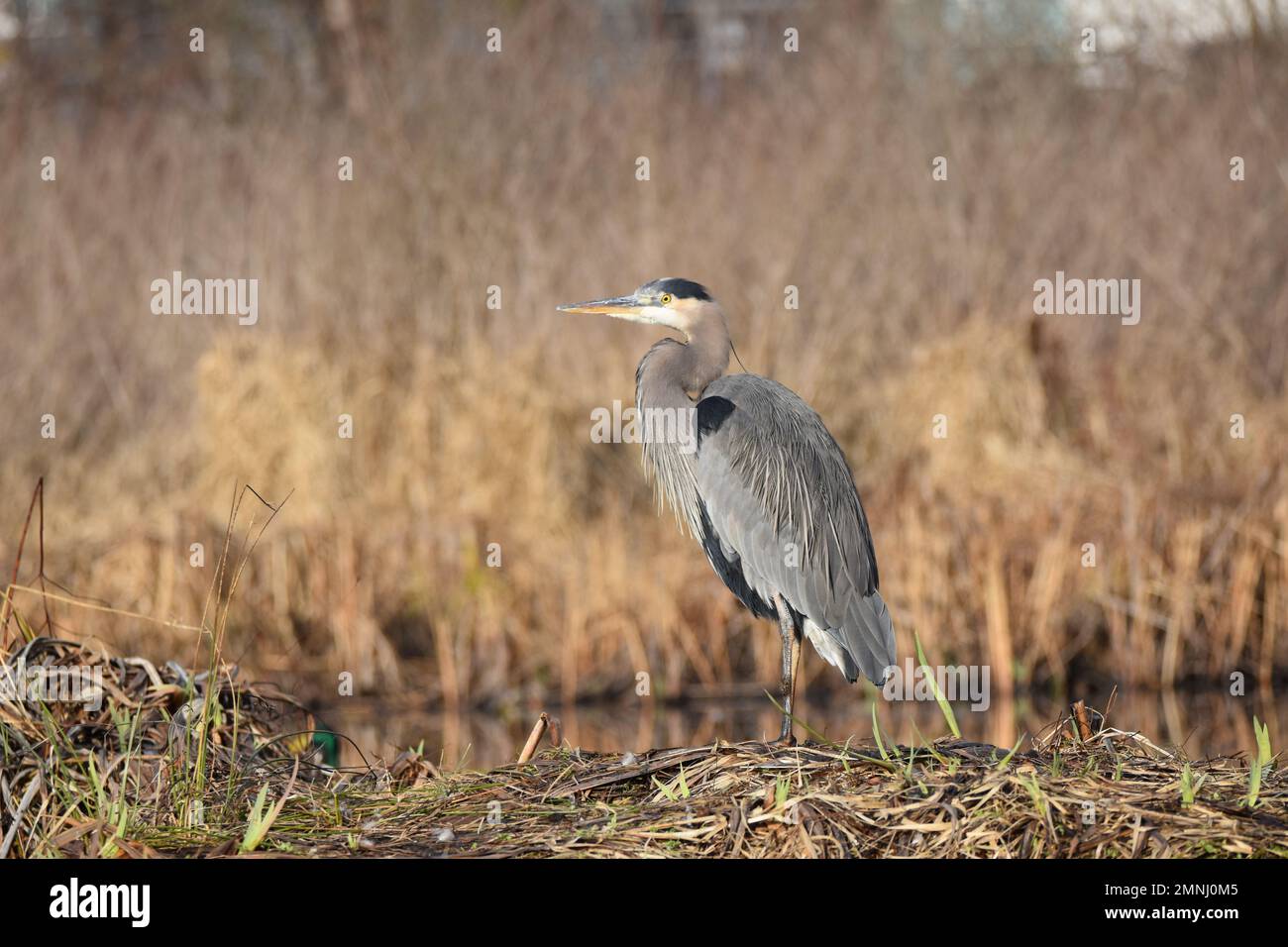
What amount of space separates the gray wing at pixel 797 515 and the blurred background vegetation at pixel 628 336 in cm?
305

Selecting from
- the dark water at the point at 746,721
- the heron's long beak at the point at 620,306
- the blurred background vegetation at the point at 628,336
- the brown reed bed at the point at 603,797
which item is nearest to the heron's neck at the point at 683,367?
the heron's long beak at the point at 620,306

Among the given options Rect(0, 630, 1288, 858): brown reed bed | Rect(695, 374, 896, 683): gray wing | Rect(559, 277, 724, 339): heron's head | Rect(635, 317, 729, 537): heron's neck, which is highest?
Rect(559, 277, 724, 339): heron's head

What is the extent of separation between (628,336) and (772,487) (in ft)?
23.1

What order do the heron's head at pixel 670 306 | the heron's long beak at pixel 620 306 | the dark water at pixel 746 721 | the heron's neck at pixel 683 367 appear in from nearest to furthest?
the heron's neck at pixel 683 367 < the heron's head at pixel 670 306 < the heron's long beak at pixel 620 306 < the dark water at pixel 746 721

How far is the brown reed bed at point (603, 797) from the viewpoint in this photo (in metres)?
3.49

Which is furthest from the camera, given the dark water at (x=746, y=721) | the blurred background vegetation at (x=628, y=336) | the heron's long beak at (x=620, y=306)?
the blurred background vegetation at (x=628, y=336)

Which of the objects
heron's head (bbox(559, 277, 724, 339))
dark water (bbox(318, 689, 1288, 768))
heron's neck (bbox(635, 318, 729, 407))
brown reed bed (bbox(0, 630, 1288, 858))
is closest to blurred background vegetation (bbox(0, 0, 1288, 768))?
dark water (bbox(318, 689, 1288, 768))

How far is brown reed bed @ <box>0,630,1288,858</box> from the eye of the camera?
349 centimetres

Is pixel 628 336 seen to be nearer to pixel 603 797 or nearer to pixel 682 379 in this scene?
pixel 682 379

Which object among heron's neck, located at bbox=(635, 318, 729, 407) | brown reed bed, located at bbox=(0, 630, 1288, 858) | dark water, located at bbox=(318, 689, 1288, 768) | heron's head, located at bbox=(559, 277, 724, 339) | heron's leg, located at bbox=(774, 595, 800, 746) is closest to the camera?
brown reed bed, located at bbox=(0, 630, 1288, 858)

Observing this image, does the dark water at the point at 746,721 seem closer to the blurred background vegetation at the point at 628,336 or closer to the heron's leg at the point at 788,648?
the blurred background vegetation at the point at 628,336

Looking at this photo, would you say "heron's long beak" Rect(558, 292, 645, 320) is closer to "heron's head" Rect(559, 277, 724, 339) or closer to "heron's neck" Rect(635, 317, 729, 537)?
"heron's head" Rect(559, 277, 724, 339)

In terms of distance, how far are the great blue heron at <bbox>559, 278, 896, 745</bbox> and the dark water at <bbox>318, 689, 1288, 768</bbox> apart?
2.16 metres

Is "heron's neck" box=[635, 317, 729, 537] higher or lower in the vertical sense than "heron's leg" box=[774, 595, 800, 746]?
higher
